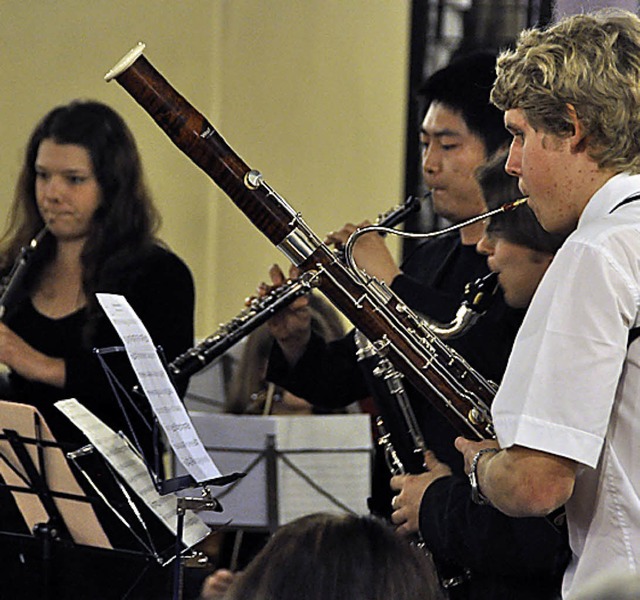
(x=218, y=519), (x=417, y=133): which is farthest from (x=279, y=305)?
(x=417, y=133)

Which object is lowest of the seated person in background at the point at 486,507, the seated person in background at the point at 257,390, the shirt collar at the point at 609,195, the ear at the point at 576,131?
the seated person in background at the point at 257,390

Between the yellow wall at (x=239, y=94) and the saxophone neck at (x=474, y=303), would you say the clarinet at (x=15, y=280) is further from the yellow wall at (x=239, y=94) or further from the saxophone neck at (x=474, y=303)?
Result: the yellow wall at (x=239, y=94)

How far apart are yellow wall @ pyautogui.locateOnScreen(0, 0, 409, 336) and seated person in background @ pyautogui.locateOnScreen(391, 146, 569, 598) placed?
2.49 m

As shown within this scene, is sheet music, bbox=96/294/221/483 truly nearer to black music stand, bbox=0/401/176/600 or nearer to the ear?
black music stand, bbox=0/401/176/600

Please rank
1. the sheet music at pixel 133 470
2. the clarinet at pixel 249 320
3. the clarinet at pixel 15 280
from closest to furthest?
the sheet music at pixel 133 470
the clarinet at pixel 249 320
the clarinet at pixel 15 280

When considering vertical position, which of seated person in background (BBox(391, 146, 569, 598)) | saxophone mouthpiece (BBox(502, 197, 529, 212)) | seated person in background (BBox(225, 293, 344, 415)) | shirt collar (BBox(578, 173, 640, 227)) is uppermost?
shirt collar (BBox(578, 173, 640, 227))

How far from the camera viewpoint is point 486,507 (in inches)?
67.0

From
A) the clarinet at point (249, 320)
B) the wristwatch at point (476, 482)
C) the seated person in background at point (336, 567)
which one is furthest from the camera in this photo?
the clarinet at point (249, 320)

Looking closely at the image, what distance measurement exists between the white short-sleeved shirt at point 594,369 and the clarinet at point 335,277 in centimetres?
43

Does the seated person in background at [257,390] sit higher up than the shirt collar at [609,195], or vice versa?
the shirt collar at [609,195]

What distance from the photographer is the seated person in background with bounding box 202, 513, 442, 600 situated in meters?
1.06

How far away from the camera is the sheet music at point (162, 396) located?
1694 mm

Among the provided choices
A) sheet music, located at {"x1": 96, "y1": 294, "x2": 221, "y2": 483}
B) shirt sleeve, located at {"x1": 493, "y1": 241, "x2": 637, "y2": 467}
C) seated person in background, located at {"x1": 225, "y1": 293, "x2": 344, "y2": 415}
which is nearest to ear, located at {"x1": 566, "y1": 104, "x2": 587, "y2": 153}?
shirt sleeve, located at {"x1": 493, "y1": 241, "x2": 637, "y2": 467}

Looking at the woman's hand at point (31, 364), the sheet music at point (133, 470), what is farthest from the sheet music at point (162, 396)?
the woman's hand at point (31, 364)
